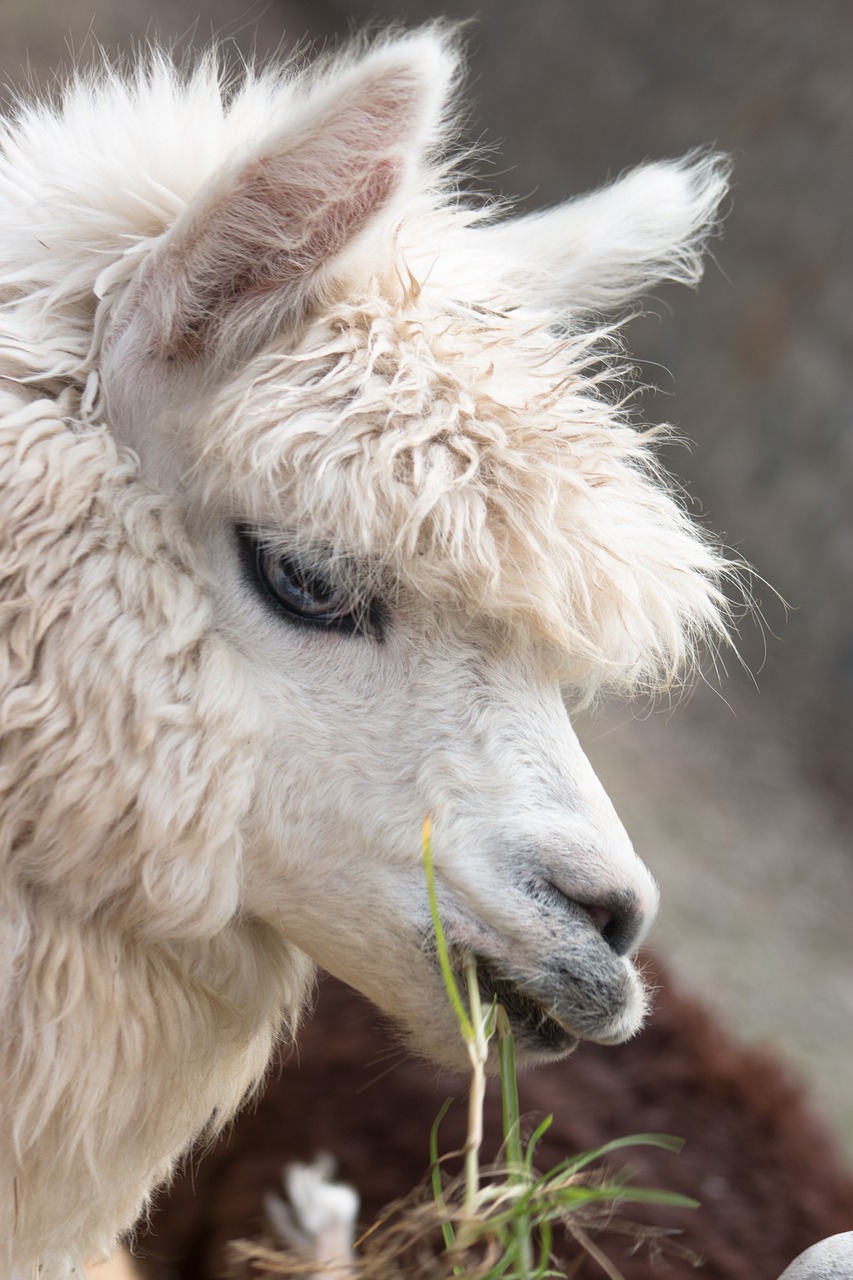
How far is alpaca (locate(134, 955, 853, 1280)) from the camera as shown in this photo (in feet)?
7.32

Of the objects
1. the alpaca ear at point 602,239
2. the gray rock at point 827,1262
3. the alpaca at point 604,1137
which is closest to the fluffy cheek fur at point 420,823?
the gray rock at point 827,1262

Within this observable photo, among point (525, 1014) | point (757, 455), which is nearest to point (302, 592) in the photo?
point (525, 1014)

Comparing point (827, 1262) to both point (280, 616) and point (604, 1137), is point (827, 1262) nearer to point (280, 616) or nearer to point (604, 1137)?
point (280, 616)

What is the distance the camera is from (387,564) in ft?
4.17

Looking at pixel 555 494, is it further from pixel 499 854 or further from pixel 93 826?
pixel 93 826

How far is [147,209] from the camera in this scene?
1.37m

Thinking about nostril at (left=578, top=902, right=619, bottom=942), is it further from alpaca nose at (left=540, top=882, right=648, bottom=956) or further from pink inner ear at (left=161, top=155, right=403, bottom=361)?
pink inner ear at (left=161, top=155, right=403, bottom=361)

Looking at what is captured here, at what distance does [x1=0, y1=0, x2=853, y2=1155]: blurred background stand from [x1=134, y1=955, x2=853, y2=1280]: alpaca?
6.75 ft

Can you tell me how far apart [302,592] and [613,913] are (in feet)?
1.64

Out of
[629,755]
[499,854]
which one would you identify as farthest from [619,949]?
[629,755]

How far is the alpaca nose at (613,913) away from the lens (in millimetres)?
1233

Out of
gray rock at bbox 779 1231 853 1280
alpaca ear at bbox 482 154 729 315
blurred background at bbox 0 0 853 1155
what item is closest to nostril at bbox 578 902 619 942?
gray rock at bbox 779 1231 853 1280

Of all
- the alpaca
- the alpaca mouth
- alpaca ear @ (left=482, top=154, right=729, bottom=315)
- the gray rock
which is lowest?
the alpaca

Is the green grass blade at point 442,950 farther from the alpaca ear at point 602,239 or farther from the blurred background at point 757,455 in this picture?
the blurred background at point 757,455
